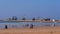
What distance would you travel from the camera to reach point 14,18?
101 m

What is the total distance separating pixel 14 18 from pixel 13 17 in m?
0.84

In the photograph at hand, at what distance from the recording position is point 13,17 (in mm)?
100875
